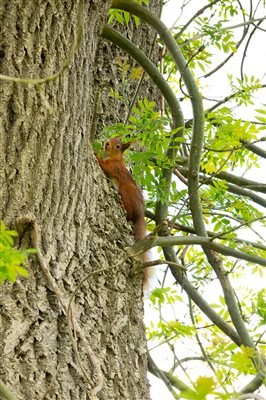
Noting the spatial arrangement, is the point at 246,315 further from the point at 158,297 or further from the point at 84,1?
the point at 84,1

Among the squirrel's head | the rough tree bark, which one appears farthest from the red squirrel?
the rough tree bark

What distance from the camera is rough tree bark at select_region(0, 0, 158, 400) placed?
8.82ft

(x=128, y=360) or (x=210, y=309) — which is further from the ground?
(x=210, y=309)

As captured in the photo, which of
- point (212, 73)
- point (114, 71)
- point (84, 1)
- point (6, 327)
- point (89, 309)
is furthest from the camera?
point (212, 73)

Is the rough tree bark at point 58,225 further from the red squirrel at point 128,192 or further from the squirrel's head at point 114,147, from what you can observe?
the squirrel's head at point 114,147

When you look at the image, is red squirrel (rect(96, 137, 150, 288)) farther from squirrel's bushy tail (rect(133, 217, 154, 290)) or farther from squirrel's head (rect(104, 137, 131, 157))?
squirrel's head (rect(104, 137, 131, 157))

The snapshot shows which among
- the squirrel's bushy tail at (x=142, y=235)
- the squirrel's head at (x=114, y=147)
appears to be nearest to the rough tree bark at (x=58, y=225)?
the squirrel's bushy tail at (x=142, y=235)

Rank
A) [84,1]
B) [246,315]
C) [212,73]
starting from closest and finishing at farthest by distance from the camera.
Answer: [84,1]
[246,315]
[212,73]

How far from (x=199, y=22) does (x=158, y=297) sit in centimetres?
171

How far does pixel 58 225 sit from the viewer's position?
2.98m

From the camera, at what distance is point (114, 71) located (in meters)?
4.28

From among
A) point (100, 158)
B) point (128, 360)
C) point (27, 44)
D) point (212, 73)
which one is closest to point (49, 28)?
point (27, 44)

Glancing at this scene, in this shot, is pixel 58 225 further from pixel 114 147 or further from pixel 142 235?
pixel 114 147

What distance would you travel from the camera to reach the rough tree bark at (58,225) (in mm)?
2688
